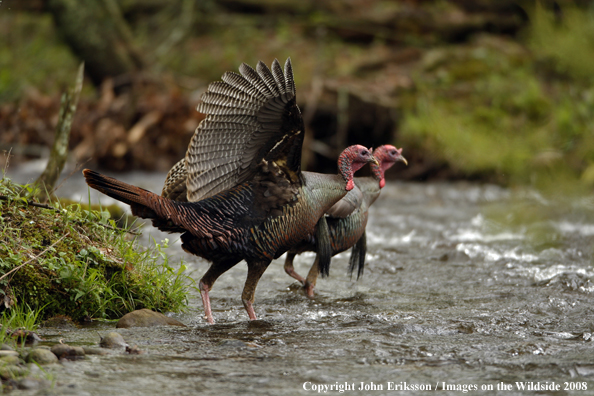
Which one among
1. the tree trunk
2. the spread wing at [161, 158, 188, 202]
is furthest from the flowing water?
the tree trunk

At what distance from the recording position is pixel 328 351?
11.7ft

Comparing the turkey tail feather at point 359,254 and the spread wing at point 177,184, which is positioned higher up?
the spread wing at point 177,184

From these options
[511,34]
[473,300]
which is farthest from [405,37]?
[473,300]

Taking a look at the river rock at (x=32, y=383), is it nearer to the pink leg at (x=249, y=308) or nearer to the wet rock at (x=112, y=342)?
the wet rock at (x=112, y=342)

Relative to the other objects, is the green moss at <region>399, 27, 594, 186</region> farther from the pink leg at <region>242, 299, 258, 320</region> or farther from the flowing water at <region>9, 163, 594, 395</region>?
the pink leg at <region>242, 299, 258, 320</region>

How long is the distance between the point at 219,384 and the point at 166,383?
8.9 inches

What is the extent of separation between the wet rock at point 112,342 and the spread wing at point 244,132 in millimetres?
1389

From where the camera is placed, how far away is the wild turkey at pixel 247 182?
4289 mm

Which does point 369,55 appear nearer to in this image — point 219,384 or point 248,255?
point 248,255

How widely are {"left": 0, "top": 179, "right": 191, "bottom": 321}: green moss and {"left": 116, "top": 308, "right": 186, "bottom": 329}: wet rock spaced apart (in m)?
0.22

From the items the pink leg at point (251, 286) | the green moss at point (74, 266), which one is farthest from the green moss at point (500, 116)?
A: the green moss at point (74, 266)

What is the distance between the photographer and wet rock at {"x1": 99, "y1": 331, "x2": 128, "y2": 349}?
134 inches

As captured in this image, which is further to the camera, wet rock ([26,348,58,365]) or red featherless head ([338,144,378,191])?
red featherless head ([338,144,378,191])

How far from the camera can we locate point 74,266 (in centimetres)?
398
